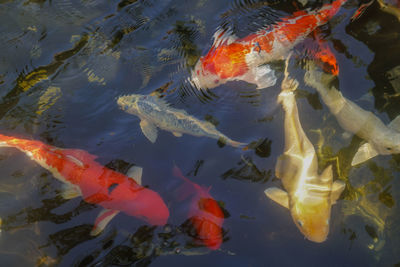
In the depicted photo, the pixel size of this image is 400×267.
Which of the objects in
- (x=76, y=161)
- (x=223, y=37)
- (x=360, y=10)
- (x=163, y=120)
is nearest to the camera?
(x=76, y=161)

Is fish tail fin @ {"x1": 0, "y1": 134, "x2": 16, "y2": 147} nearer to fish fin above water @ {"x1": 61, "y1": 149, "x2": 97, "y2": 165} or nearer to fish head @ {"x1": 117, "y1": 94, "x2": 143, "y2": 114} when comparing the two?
fish fin above water @ {"x1": 61, "y1": 149, "x2": 97, "y2": 165}

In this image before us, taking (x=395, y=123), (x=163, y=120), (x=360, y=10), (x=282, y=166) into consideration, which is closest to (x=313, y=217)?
(x=282, y=166)

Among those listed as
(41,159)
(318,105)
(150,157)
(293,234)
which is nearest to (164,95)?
(150,157)

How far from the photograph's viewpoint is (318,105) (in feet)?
15.5

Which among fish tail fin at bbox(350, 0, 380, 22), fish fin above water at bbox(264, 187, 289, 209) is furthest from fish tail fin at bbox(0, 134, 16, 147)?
fish tail fin at bbox(350, 0, 380, 22)

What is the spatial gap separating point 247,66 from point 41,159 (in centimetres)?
296

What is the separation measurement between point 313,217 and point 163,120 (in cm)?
215

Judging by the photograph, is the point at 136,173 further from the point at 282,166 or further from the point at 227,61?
the point at 227,61

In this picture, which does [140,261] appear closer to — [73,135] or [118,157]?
[118,157]

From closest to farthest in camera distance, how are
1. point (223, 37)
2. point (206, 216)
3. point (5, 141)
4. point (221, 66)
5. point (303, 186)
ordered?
point (206, 216) < point (303, 186) < point (5, 141) < point (221, 66) < point (223, 37)

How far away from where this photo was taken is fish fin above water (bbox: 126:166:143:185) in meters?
4.10

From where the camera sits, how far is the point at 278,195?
13.5ft

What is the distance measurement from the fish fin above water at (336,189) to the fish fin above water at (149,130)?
225 cm

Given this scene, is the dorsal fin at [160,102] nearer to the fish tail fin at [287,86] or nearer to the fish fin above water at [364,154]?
the fish tail fin at [287,86]
